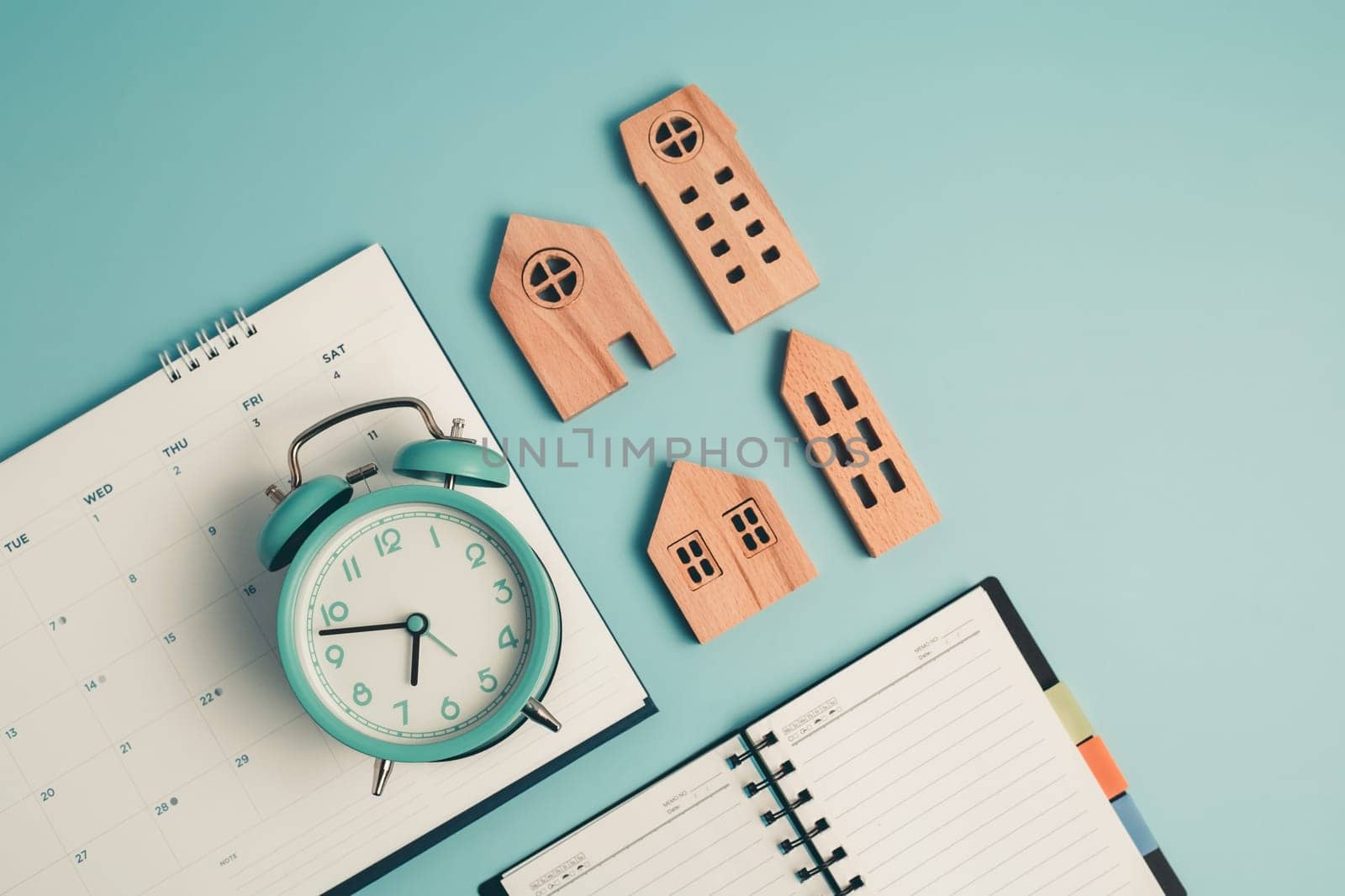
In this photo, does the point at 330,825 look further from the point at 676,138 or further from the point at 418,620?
the point at 676,138

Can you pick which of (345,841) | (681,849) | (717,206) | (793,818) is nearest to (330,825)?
(345,841)

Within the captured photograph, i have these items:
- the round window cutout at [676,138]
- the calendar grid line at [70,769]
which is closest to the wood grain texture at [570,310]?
the round window cutout at [676,138]

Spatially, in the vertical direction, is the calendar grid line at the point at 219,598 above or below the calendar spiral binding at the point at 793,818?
above

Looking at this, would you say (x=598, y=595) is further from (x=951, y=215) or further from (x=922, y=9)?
(x=922, y=9)

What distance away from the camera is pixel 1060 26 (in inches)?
36.5

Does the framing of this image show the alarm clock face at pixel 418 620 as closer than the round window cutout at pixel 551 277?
Yes

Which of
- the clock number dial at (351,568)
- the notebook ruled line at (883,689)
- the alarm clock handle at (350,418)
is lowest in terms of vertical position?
the notebook ruled line at (883,689)

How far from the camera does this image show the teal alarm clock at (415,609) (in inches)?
27.9

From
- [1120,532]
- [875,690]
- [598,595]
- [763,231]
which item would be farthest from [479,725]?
[1120,532]

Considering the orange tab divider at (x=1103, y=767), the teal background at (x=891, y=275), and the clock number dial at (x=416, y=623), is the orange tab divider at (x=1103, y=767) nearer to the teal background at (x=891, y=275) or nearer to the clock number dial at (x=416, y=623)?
the teal background at (x=891, y=275)

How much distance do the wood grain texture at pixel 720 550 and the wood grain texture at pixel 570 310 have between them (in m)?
0.12

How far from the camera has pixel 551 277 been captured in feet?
2.80

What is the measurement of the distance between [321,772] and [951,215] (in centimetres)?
82

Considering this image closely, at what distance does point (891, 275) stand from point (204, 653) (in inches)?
29.7
